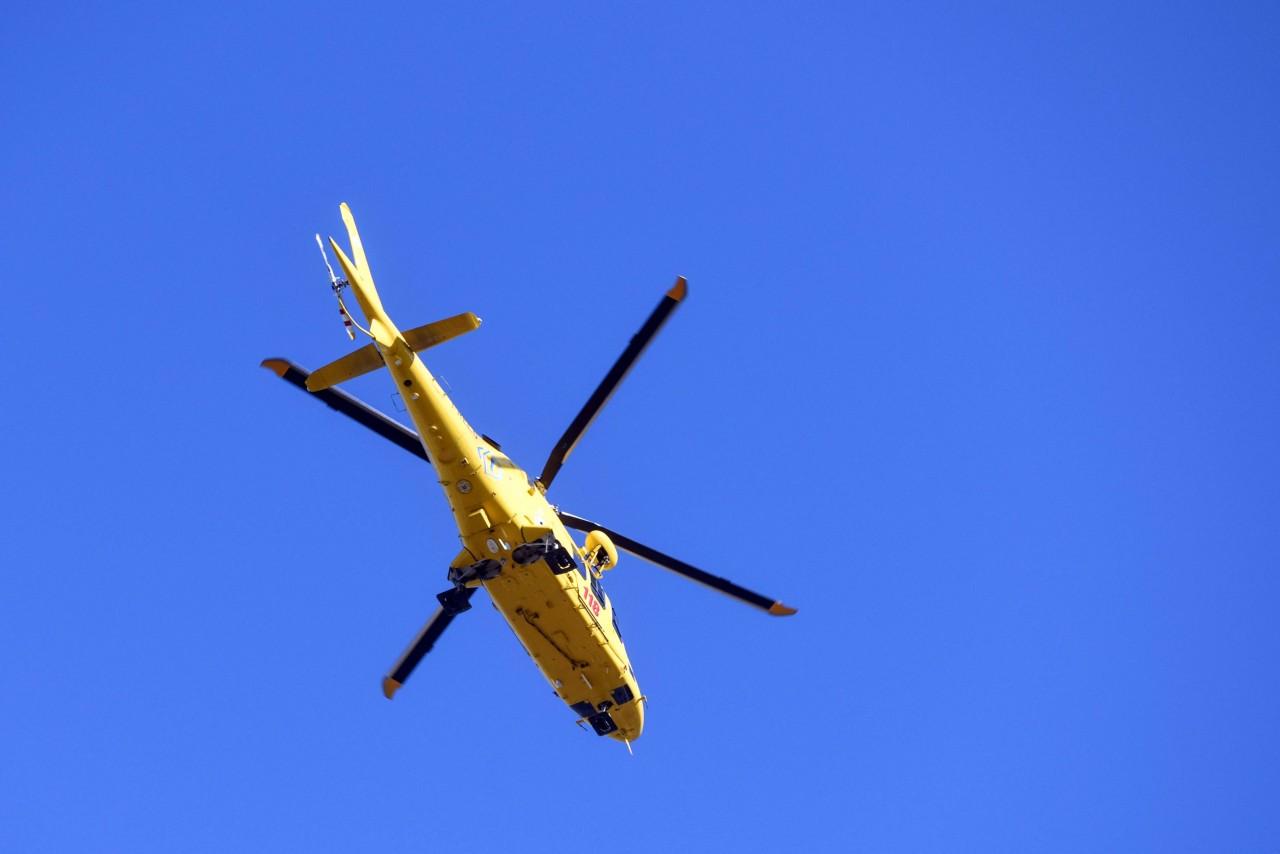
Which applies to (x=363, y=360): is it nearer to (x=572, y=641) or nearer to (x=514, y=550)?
(x=514, y=550)

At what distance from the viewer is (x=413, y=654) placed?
88.7 feet

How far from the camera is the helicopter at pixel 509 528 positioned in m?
22.4

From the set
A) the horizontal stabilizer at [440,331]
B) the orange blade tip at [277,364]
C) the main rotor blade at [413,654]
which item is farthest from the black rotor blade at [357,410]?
the main rotor blade at [413,654]

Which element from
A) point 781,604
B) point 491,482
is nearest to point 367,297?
point 491,482

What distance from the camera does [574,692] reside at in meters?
27.4

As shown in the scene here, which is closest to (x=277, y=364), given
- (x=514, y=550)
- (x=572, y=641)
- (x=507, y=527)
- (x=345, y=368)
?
(x=345, y=368)

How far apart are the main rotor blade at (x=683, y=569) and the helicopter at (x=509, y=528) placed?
27mm

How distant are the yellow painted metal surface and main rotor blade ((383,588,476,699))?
11cm

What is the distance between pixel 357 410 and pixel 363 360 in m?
2.05

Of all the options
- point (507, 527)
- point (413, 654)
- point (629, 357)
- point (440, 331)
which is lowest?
point (413, 654)

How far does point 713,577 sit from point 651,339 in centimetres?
640

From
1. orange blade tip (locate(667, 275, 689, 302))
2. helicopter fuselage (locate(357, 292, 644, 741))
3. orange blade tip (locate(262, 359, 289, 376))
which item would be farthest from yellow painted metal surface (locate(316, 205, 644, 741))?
orange blade tip (locate(667, 275, 689, 302))

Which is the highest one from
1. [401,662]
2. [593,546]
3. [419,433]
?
[593,546]

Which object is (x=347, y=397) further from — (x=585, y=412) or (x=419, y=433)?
(x=585, y=412)
